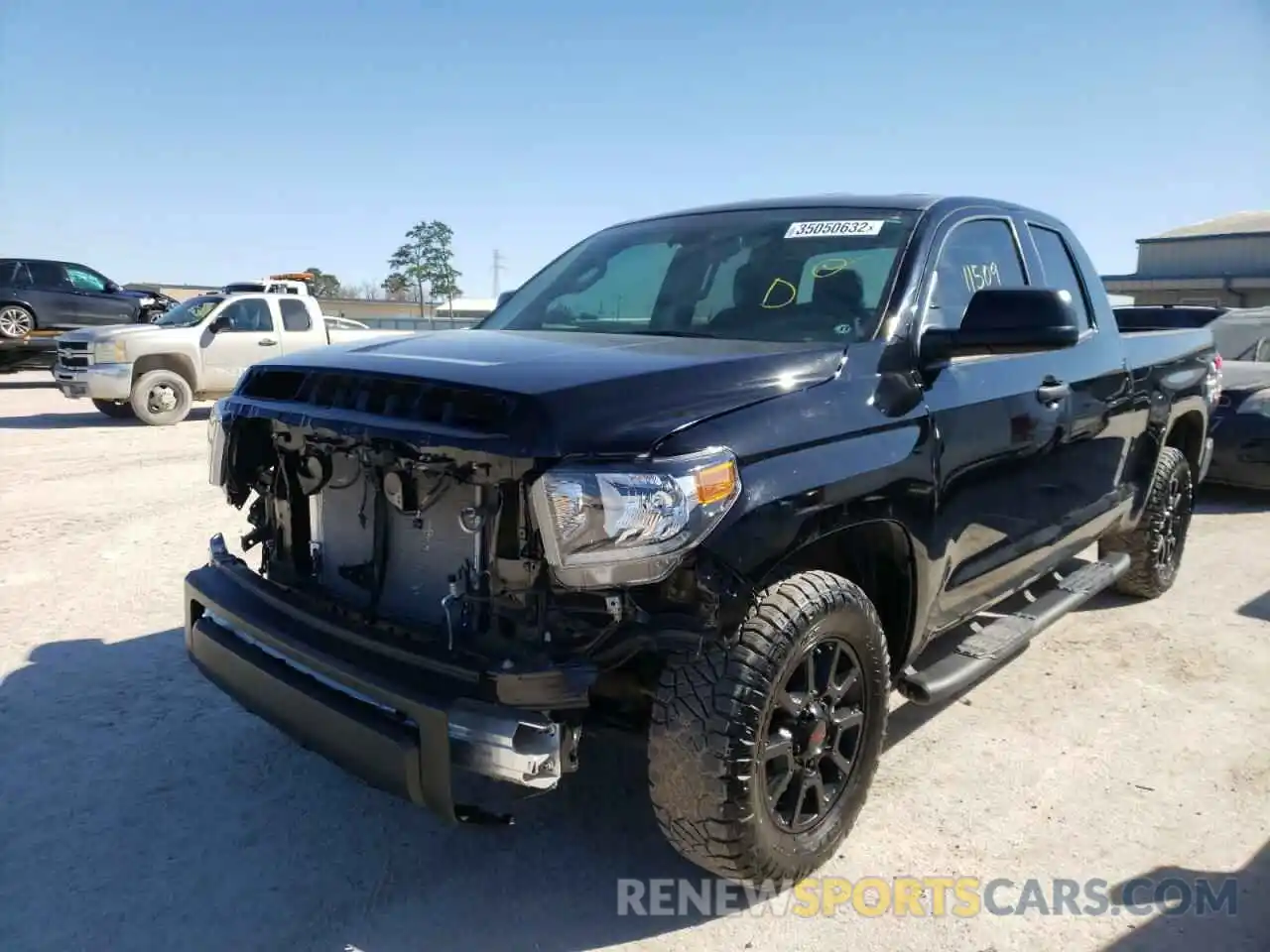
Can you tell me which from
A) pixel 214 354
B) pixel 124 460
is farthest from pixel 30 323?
pixel 124 460

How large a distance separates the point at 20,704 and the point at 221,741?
939mm

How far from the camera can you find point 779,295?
3285mm

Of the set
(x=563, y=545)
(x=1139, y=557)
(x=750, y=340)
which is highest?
(x=750, y=340)

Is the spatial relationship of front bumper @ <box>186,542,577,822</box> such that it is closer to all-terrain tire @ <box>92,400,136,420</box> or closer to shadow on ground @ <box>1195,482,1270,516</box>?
shadow on ground @ <box>1195,482,1270,516</box>

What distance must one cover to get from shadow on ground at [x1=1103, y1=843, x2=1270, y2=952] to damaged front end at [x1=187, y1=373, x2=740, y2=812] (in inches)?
58.5

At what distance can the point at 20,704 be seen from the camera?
3.77 meters

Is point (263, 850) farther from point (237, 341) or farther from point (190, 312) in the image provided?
point (190, 312)

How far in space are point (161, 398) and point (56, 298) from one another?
260 inches

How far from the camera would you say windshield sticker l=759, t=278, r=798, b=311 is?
325cm

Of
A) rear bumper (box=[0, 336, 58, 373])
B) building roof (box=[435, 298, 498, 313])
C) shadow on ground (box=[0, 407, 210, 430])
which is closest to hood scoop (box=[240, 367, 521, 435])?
shadow on ground (box=[0, 407, 210, 430])

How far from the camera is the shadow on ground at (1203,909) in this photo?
2.50 meters

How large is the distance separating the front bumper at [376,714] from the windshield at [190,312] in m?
11.4

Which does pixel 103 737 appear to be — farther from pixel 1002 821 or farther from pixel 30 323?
pixel 30 323

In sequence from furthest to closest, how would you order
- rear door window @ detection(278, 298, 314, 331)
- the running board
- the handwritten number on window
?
rear door window @ detection(278, 298, 314, 331) < the handwritten number on window < the running board
